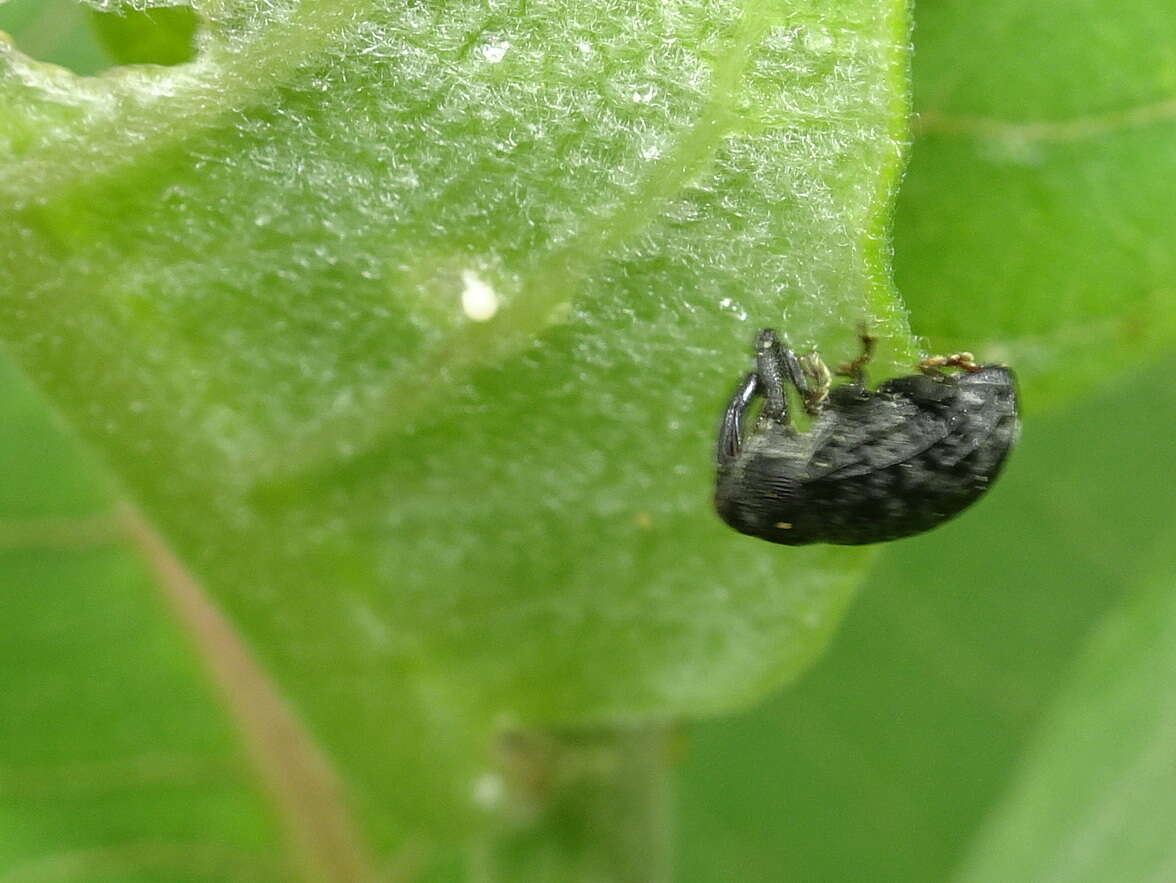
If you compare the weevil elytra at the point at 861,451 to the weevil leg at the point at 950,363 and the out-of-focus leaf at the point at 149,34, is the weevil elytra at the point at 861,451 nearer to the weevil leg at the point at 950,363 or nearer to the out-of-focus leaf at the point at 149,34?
the weevil leg at the point at 950,363

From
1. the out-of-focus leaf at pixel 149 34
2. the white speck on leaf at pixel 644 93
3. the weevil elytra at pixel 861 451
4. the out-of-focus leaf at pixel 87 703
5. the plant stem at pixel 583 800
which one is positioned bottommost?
the out-of-focus leaf at pixel 87 703

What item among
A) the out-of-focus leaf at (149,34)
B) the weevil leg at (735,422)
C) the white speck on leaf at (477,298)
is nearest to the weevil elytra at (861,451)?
the weevil leg at (735,422)

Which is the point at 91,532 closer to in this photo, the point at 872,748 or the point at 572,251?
the point at 572,251

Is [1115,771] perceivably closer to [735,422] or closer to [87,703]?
[735,422]

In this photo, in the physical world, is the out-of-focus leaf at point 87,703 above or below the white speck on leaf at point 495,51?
below

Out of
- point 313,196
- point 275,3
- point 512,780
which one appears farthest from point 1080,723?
point 275,3
